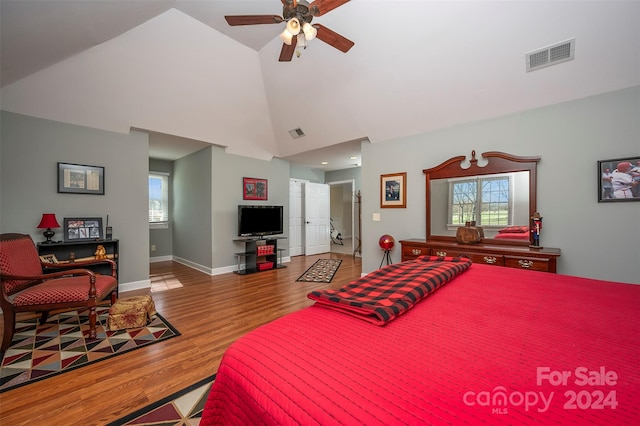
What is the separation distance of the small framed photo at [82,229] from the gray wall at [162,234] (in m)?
2.58

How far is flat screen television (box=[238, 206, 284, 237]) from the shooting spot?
5066 mm

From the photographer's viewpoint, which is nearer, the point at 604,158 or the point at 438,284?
the point at 438,284

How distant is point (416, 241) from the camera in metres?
3.67

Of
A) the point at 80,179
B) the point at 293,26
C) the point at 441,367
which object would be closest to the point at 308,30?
the point at 293,26

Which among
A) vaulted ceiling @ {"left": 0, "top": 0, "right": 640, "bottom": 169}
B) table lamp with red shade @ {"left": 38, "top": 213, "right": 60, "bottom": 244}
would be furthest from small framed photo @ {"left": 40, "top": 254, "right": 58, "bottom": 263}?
vaulted ceiling @ {"left": 0, "top": 0, "right": 640, "bottom": 169}

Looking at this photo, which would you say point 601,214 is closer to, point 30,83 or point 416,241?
point 416,241

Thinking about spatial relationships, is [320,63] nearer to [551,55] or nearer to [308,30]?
[308,30]

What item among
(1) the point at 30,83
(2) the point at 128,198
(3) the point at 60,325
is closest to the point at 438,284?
(3) the point at 60,325

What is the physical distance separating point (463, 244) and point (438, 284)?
7.54ft

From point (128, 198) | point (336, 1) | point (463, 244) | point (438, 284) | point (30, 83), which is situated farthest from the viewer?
point (128, 198)

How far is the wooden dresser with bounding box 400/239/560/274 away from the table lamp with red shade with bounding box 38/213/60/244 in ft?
14.8

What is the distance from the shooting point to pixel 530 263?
8.94 feet

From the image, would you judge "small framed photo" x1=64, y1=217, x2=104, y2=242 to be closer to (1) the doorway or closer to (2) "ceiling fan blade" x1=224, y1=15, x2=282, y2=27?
(2) "ceiling fan blade" x1=224, y1=15, x2=282, y2=27

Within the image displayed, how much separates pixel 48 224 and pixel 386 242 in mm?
4448
